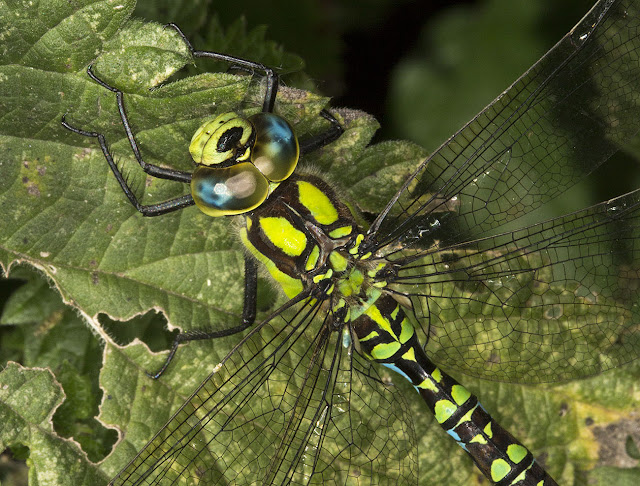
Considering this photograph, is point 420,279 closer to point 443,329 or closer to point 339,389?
point 443,329

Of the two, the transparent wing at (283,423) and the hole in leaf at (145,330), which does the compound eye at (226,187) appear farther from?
the hole in leaf at (145,330)

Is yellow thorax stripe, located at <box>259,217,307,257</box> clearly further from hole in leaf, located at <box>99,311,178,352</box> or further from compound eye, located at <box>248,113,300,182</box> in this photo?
hole in leaf, located at <box>99,311,178,352</box>

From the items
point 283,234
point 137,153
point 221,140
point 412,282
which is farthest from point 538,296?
point 137,153

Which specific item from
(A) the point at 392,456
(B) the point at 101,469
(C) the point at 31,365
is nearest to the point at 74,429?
(B) the point at 101,469

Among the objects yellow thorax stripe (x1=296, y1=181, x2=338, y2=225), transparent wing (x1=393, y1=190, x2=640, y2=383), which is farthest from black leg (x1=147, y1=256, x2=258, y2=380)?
transparent wing (x1=393, y1=190, x2=640, y2=383)

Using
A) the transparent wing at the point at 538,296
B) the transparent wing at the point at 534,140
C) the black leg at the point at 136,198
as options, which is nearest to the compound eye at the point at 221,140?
the black leg at the point at 136,198

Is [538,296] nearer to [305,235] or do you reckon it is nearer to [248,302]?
[305,235]
